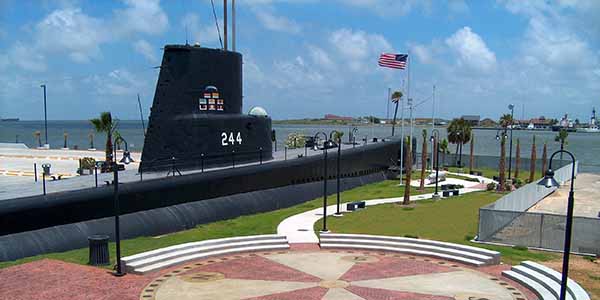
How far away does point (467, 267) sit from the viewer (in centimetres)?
1772

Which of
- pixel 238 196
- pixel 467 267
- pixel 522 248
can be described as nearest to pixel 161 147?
pixel 238 196

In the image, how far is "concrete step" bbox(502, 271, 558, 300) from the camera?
47.2ft

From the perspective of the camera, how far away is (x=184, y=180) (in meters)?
23.1

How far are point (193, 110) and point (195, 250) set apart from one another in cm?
769

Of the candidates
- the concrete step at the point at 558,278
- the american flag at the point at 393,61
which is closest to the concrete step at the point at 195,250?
the concrete step at the point at 558,278

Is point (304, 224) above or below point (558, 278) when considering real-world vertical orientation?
below

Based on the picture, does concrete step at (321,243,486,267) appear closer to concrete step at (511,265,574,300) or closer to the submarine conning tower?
concrete step at (511,265,574,300)

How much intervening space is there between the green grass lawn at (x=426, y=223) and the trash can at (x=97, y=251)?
9.85m

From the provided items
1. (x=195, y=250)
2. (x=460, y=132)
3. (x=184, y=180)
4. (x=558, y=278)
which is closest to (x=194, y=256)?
(x=195, y=250)

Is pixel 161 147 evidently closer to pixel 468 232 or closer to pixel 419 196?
pixel 468 232

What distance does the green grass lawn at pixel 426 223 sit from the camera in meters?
20.0

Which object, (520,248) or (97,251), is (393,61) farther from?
(97,251)

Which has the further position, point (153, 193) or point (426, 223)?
point (426, 223)

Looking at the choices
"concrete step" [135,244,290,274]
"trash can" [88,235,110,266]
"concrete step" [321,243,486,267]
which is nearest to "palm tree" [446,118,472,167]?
"concrete step" [321,243,486,267]
